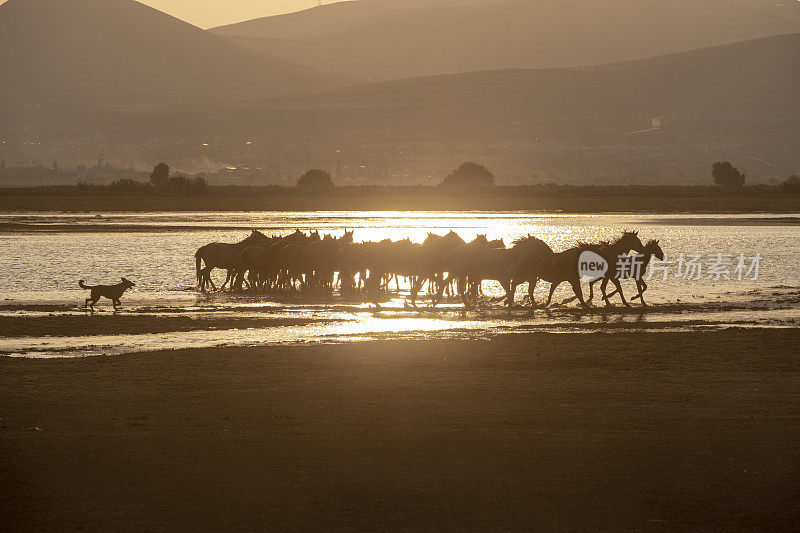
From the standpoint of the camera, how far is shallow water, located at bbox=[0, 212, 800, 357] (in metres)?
18.7

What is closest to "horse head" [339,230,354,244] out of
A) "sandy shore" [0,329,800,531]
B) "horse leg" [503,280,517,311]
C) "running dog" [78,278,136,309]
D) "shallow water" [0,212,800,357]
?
"shallow water" [0,212,800,357]

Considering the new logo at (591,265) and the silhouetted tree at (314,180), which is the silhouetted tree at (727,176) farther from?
the new logo at (591,265)

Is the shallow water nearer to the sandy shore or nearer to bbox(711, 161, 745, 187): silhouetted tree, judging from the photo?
the sandy shore

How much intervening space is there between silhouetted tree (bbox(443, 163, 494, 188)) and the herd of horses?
8995 cm

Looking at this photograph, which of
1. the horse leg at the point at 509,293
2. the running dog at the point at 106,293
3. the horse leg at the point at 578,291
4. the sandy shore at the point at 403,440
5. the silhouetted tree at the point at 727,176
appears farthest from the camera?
the silhouetted tree at the point at 727,176

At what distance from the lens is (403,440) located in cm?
1045

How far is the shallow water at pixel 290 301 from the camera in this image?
61.5 ft

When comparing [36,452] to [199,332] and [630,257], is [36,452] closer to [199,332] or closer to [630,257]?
[199,332]

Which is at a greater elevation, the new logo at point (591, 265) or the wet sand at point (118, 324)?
the new logo at point (591, 265)

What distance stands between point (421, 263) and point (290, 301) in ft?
9.48

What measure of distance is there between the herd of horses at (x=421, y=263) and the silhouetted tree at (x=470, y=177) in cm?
8995

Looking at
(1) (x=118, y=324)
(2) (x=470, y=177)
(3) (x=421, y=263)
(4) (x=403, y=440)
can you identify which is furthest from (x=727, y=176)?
(4) (x=403, y=440)

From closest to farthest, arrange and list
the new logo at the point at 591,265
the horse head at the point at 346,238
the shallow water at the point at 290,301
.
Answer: the shallow water at the point at 290,301 → the new logo at the point at 591,265 → the horse head at the point at 346,238

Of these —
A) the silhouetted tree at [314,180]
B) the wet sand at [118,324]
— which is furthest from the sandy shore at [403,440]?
the silhouetted tree at [314,180]
